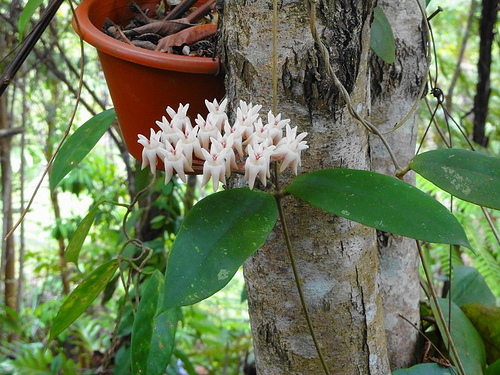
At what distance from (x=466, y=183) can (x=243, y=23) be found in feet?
0.85

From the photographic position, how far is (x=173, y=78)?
589mm

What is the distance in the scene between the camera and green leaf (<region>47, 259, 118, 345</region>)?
68 centimetres

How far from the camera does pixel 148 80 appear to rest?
0.60m

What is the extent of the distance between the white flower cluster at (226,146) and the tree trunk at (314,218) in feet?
0.19

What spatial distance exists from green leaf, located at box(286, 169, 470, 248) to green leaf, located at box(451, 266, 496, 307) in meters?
0.59

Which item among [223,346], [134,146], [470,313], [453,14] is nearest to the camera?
[134,146]

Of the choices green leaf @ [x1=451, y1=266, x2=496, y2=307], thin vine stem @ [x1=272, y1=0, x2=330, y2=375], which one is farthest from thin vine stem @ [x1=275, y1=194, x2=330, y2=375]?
green leaf @ [x1=451, y1=266, x2=496, y2=307]

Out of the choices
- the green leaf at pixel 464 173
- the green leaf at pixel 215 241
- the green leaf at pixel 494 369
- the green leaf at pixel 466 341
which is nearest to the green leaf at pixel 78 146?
the green leaf at pixel 215 241

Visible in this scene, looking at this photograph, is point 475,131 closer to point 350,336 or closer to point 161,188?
point 161,188

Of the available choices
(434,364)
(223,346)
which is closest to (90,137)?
(434,364)

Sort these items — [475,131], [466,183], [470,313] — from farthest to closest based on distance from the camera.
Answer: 1. [475,131]
2. [470,313]
3. [466,183]

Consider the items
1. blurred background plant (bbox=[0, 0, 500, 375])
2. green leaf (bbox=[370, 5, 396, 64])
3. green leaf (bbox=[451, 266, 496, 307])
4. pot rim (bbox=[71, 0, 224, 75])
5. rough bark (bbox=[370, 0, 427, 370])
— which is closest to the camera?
pot rim (bbox=[71, 0, 224, 75])

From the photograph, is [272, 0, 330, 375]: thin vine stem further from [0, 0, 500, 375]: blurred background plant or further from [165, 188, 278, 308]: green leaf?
[0, 0, 500, 375]: blurred background plant

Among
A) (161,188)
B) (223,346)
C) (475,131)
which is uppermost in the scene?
(475,131)
